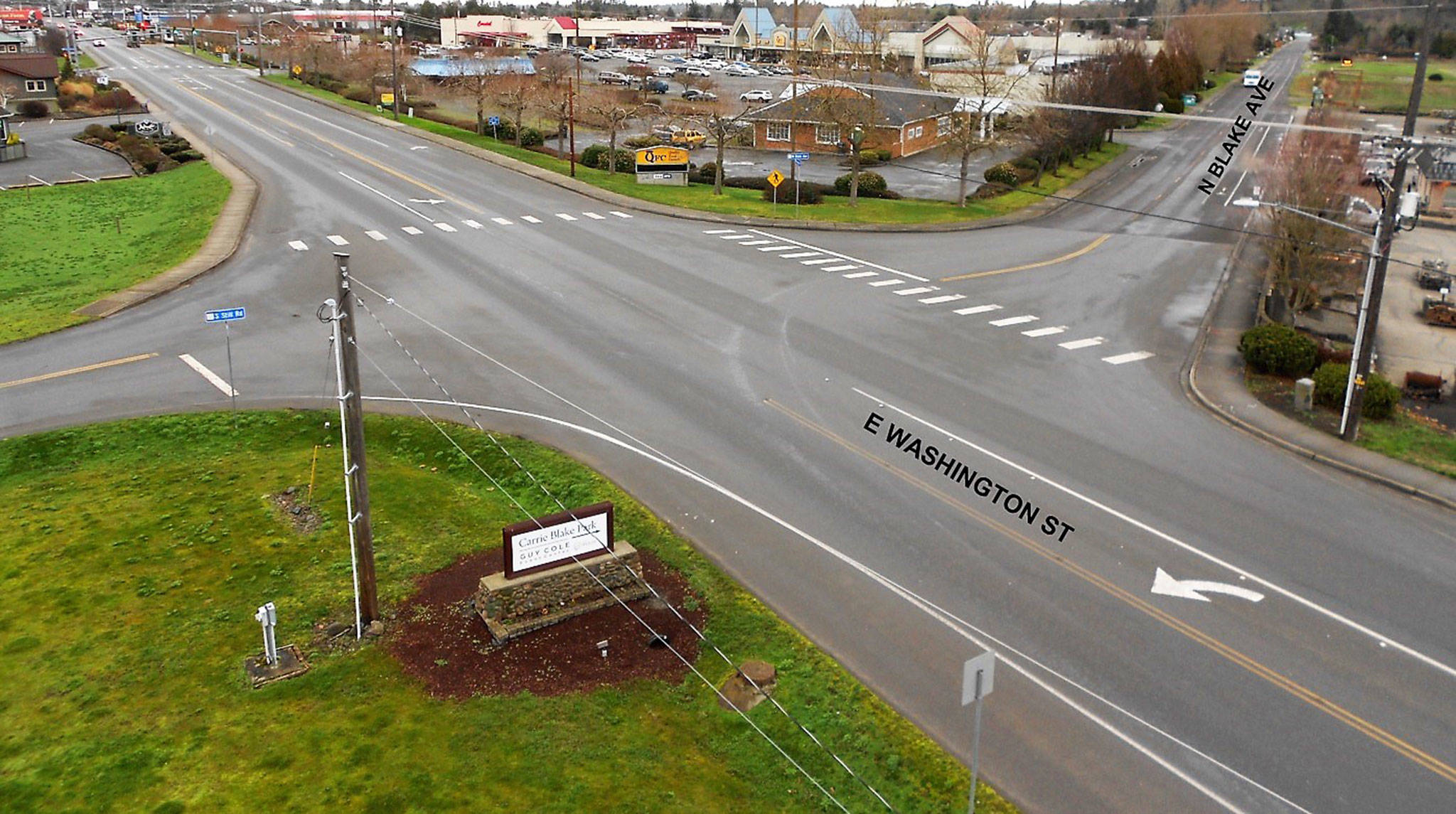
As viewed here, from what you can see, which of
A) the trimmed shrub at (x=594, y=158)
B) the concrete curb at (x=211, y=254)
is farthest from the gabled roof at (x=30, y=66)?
the trimmed shrub at (x=594, y=158)

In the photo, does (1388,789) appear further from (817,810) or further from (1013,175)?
A: (1013,175)

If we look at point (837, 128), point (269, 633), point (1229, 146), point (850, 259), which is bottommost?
point (269, 633)

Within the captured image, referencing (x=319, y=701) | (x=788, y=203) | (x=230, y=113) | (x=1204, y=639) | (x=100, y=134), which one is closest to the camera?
(x=319, y=701)

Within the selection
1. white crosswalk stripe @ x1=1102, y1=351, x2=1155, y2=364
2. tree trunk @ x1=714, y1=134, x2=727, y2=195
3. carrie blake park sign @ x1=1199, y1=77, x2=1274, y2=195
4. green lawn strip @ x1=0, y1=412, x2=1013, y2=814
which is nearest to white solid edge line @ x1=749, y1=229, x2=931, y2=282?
tree trunk @ x1=714, y1=134, x2=727, y2=195

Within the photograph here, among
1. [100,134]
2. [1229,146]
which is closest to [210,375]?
[1229,146]

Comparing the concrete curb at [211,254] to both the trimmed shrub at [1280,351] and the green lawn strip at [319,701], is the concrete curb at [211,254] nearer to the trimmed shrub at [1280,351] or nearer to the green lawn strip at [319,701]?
the green lawn strip at [319,701]

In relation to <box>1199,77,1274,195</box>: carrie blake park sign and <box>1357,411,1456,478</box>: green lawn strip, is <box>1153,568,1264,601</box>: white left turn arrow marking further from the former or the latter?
<box>1199,77,1274,195</box>: carrie blake park sign

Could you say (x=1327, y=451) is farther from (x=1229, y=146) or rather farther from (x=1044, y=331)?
(x=1229, y=146)
